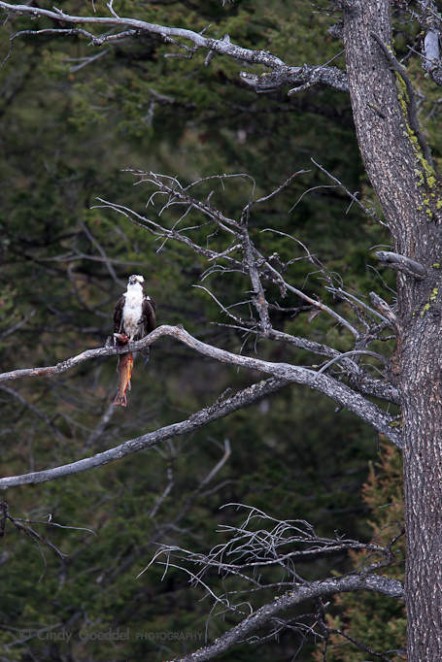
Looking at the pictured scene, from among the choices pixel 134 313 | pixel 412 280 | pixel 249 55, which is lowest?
pixel 134 313

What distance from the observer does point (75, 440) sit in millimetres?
14125

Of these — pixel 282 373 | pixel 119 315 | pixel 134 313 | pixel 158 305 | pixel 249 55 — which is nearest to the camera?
pixel 282 373

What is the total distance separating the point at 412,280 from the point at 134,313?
2935 mm

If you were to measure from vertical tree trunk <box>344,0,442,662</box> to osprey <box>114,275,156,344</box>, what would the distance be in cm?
259

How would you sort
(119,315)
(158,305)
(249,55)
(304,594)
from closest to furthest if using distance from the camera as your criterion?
(304,594) < (249,55) < (119,315) < (158,305)

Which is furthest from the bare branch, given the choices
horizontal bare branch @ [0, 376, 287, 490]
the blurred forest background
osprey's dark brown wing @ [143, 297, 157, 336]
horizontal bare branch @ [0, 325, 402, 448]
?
the blurred forest background

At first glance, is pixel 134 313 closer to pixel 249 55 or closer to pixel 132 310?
pixel 132 310

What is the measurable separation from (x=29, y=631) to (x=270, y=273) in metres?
7.04

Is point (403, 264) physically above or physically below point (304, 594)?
above

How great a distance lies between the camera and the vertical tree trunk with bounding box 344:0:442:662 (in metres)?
6.50

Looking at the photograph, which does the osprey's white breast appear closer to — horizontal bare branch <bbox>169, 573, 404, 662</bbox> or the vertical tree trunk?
the vertical tree trunk

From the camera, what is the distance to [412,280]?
685cm

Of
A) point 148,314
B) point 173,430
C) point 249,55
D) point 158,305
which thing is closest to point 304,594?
point 173,430

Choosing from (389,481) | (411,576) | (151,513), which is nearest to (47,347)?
(151,513)
